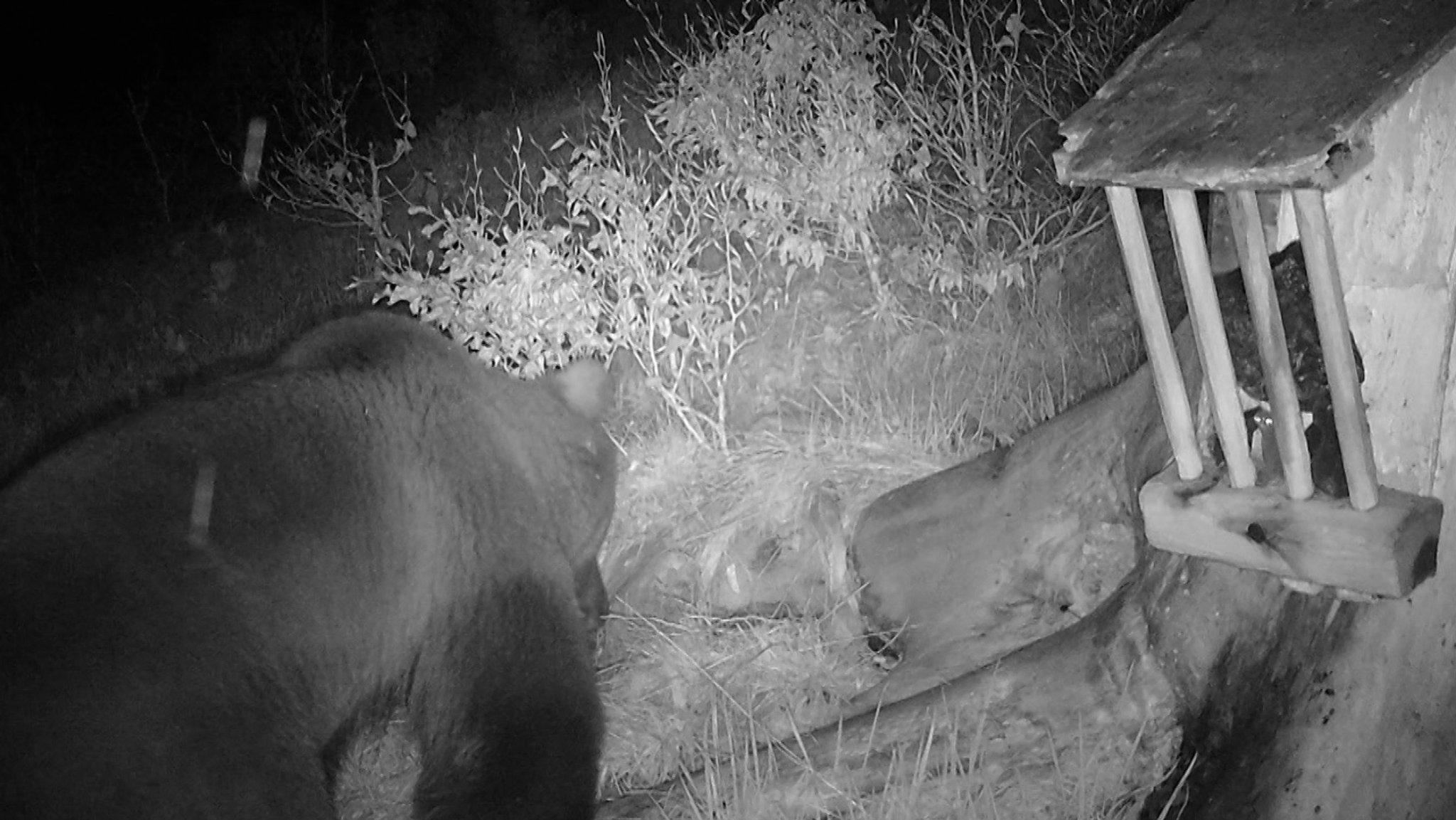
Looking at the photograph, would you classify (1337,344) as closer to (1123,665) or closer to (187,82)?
(1123,665)

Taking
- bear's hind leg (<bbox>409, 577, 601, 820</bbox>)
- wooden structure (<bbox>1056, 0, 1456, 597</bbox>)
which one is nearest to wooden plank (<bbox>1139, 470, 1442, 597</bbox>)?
wooden structure (<bbox>1056, 0, 1456, 597</bbox>)

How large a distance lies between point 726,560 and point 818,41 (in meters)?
2.22

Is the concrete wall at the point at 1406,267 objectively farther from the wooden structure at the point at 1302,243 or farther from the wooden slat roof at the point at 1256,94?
the wooden slat roof at the point at 1256,94

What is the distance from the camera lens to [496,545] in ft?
12.8

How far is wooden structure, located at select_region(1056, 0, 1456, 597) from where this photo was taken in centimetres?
205

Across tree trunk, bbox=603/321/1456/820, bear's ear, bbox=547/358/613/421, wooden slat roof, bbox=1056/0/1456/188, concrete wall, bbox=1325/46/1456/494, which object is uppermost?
wooden slat roof, bbox=1056/0/1456/188

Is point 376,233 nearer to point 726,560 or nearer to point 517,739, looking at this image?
point 726,560

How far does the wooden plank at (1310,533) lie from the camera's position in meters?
2.31

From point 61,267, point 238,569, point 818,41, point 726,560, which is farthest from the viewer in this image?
point 61,267

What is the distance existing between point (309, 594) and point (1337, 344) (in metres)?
2.50

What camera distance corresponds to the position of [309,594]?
3203mm

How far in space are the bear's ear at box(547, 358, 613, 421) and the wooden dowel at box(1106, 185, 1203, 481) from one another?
8.42ft

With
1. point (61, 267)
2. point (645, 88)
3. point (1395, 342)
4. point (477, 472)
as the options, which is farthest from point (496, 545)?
point (61, 267)

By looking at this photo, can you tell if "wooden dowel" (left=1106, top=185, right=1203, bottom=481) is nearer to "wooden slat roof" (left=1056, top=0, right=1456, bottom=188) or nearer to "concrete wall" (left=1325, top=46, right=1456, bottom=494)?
"wooden slat roof" (left=1056, top=0, right=1456, bottom=188)
